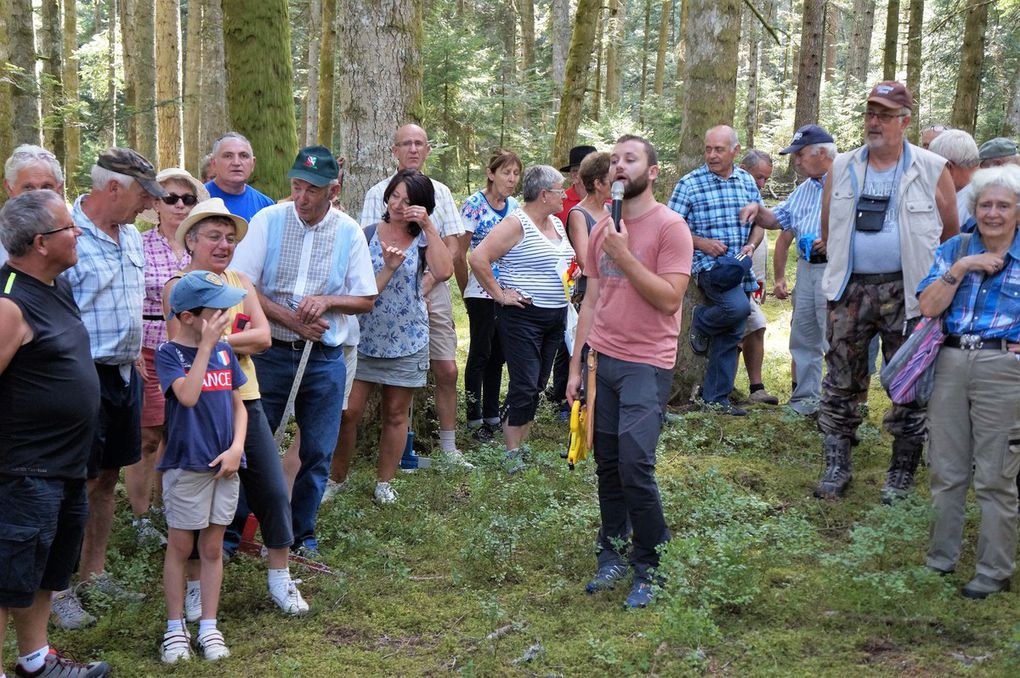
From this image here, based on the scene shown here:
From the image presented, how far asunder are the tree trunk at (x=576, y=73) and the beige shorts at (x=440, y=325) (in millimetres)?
6894

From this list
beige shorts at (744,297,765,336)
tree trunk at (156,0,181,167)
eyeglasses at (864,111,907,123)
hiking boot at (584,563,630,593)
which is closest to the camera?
hiking boot at (584,563,630,593)

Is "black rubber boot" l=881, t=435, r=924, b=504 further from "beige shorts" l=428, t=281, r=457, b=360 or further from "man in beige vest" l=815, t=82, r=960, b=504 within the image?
"beige shorts" l=428, t=281, r=457, b=360

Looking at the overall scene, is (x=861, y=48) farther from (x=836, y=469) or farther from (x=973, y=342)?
(x=973, y=342)

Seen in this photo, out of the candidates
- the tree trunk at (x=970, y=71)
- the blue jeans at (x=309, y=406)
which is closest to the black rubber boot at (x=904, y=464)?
the blue jeans at (x=309, y=406)

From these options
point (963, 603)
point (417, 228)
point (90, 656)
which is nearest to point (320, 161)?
point (417, 228)

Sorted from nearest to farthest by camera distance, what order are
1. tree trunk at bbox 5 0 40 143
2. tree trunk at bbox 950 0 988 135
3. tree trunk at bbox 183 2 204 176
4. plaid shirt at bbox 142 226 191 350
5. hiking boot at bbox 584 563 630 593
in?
hiking boot at bbox 584 563 630 593, plaid shirt at bbox 142 226 191 350, tree trunk at bbox 5 0 40 143, tree trunk at bbox 950 0 988 135, tree trunk at bbox 183 2 204 176

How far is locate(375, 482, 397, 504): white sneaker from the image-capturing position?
6.46 m

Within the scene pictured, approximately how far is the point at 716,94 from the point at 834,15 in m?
29.3

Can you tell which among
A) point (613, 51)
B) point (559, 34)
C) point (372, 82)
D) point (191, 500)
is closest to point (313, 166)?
point (191, 500)

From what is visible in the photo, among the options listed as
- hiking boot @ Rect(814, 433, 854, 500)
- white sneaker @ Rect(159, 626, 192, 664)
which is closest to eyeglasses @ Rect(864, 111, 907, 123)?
hiking boot @ Rect(814, 433, 854, 500)

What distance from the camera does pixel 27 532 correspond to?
386 cm

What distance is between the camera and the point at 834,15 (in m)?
34.6

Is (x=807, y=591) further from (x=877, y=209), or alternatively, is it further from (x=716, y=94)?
(x=716, y=94)

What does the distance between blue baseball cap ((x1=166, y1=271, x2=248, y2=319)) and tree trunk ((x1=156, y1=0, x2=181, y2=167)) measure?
15755 millimetres
